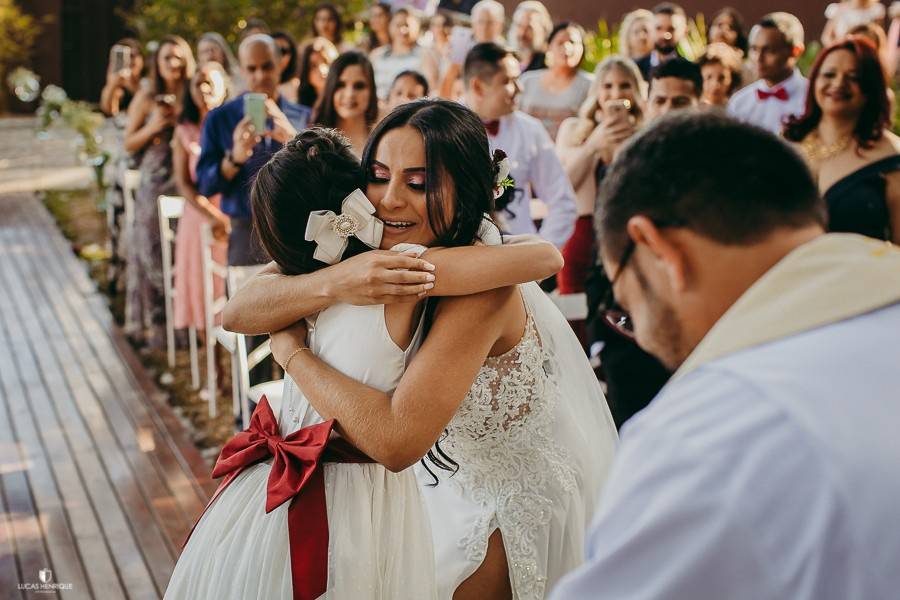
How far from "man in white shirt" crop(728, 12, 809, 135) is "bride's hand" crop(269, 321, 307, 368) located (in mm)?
4016

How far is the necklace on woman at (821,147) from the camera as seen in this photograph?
137 inches

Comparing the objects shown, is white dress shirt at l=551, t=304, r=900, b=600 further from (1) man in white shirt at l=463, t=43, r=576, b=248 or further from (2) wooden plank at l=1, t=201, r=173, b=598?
(1) man in white shirt at l=463, t=43, r=576, b=248

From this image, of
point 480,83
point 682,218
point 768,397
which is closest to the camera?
point 768,397

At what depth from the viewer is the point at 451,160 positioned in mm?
1902

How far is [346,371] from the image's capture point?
6.07 ft

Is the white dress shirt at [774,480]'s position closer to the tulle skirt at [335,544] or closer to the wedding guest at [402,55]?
the tulle skirt at [335,544]

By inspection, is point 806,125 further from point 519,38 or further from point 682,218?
point 519,38

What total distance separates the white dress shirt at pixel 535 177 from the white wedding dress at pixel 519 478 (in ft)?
6.93

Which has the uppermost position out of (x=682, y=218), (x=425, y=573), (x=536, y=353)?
(x=682, y=218)

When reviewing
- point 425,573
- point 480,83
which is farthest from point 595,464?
point 480,83

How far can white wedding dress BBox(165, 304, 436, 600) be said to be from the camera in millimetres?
1801

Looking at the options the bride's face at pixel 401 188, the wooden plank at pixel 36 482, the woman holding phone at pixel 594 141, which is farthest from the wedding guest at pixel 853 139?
the wooden plank at pixel 36 482

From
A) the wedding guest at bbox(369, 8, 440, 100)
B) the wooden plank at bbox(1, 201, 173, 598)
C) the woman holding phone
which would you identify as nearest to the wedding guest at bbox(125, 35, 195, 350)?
the wooden plank at bbox(1, 201, 173, 598)

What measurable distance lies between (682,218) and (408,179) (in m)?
0.96
